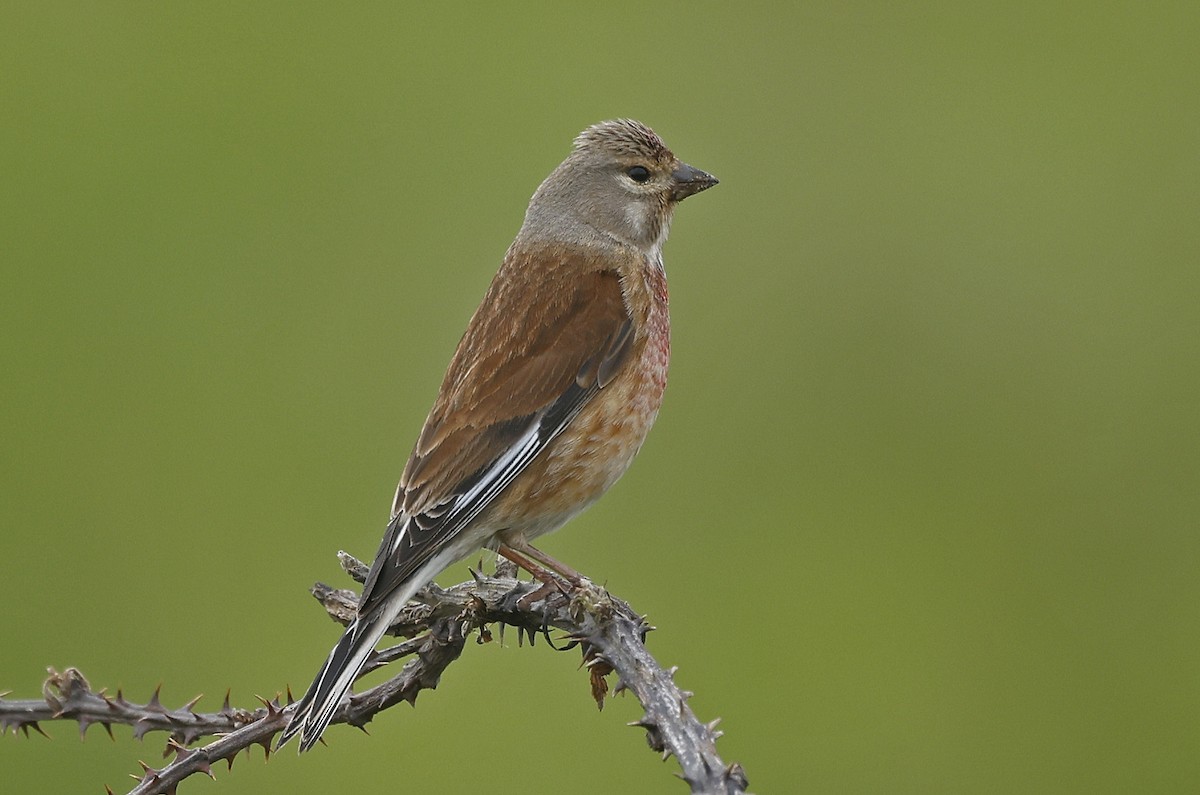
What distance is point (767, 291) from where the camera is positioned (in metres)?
8.99

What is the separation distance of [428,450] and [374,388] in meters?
3.78

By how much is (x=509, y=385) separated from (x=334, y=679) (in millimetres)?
1243

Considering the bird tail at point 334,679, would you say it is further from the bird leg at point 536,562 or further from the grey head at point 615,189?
the grey head at point 615,189

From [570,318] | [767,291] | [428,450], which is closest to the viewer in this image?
[428,450]

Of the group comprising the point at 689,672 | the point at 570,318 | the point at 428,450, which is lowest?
the point at 689,672

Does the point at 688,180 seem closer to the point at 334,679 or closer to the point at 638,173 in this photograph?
the point at 638,173

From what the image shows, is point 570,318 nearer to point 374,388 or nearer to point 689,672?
point 689,672

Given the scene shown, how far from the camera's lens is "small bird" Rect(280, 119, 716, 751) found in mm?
4215

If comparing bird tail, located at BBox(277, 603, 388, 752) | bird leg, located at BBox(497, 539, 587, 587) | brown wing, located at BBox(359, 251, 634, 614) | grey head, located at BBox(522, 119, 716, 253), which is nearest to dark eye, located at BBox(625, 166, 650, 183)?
grey head, located at BBox(522, 119, 716, 253)

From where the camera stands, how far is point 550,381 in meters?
4.48

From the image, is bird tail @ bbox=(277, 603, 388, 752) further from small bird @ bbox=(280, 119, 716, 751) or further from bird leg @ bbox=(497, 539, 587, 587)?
bird leg @ bbox=(497, 539, 587, 587)

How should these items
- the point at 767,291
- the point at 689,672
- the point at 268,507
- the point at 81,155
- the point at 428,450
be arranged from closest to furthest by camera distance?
the point at 428,450 → the point at 689,672 → the point at 268,507 → the point at 767,291 → the point at 81,155

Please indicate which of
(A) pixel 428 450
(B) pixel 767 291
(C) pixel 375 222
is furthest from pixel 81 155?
(A) pixel 428 450

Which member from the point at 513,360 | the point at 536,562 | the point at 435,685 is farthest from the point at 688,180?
the point at 435,685
